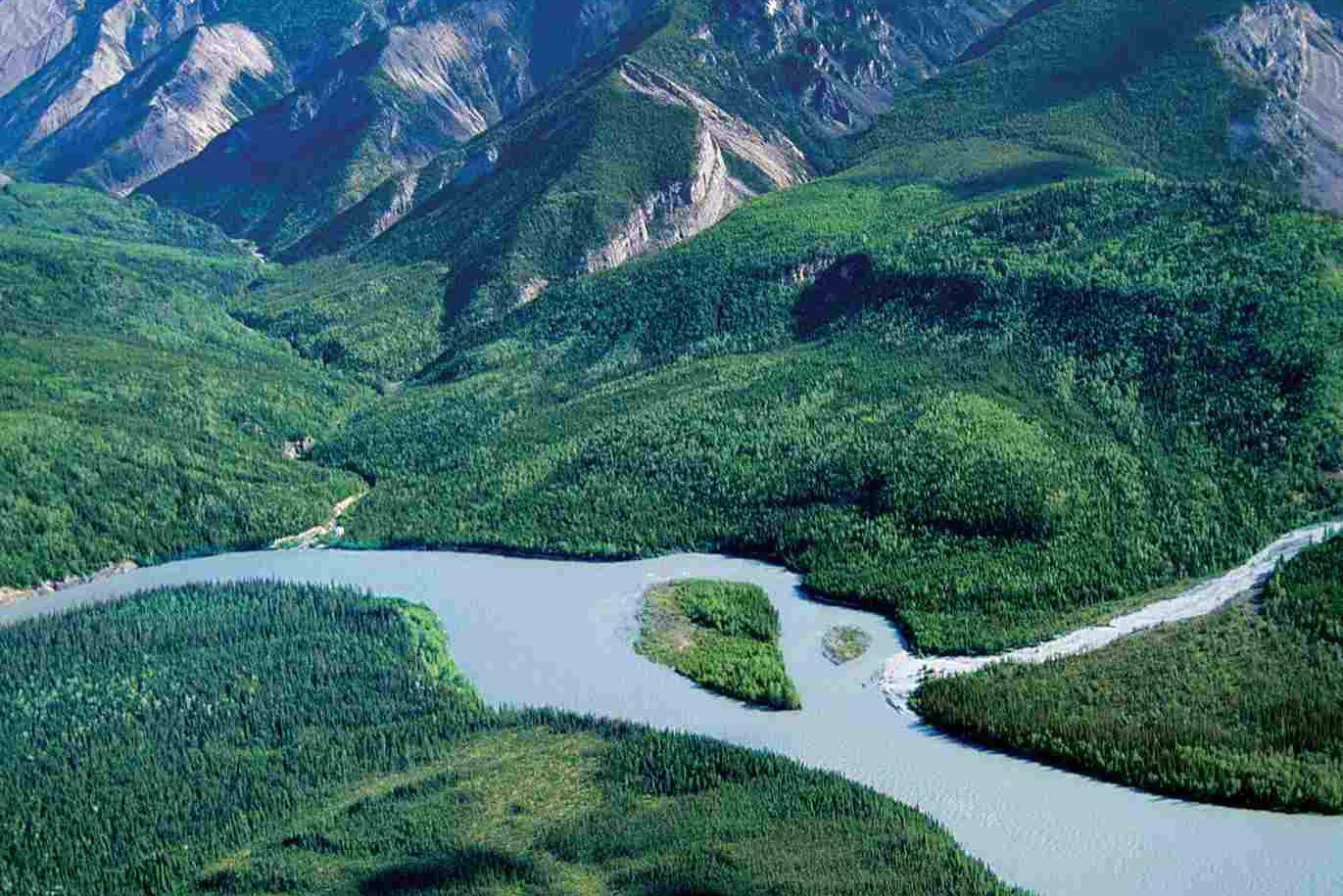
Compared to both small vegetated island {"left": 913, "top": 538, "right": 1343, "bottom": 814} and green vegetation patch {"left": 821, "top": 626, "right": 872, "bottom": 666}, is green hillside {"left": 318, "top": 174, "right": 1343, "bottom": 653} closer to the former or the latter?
green vegetation patch {"left": 821, "top": 626, "right": 872, "bottom": 666}

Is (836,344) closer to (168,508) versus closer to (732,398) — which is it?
(732,398)

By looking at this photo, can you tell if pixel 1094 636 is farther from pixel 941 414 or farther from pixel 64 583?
pixel 64 583

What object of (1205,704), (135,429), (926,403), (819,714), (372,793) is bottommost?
(372,793)

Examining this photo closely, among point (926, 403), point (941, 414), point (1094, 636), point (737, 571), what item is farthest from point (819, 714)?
point (926, 403)

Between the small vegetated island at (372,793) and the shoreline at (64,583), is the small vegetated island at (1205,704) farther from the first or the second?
the shoreline at (64,583)

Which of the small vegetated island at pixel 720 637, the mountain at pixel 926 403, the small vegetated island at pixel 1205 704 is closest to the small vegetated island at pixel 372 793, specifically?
the small vegetated island at pixel 720 637

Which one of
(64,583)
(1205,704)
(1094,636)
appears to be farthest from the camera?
(64,583)
